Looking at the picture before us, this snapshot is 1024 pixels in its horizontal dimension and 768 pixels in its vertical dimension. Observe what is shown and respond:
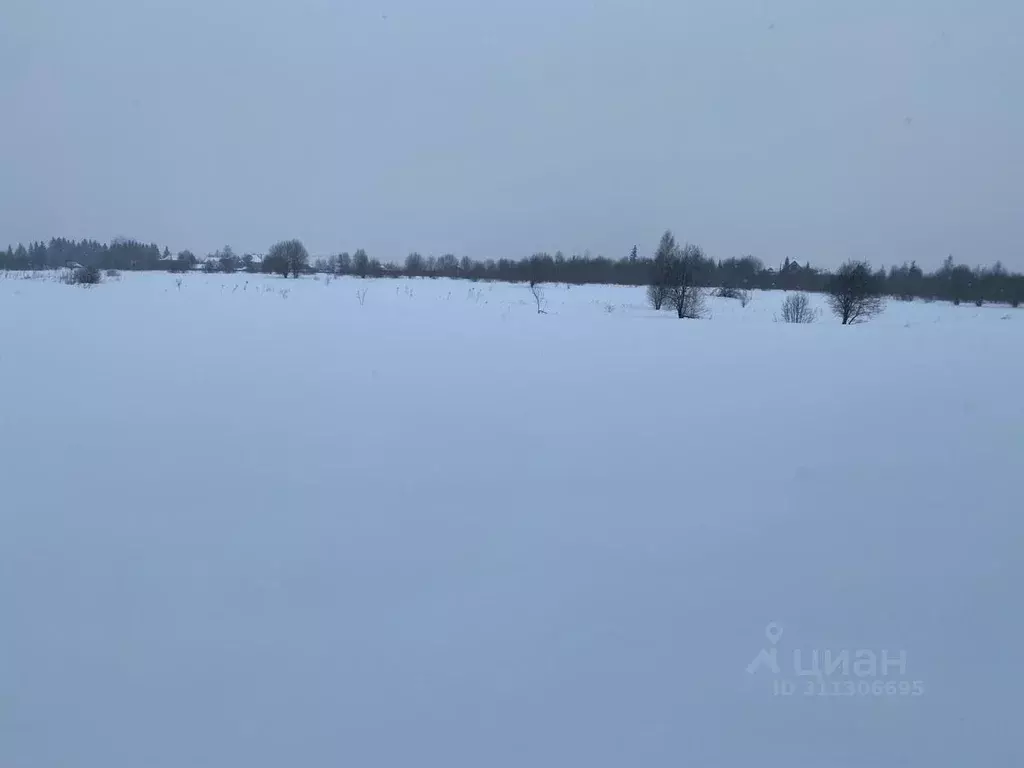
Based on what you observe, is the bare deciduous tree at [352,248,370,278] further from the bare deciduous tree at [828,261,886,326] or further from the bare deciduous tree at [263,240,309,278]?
the bare deciduous tree at [828,261,886,326]

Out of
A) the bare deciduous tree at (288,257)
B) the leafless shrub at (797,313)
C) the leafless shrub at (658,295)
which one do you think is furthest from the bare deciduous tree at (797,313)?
the bare deciduous tree at (288,257)

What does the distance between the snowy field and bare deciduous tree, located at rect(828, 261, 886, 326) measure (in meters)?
17.9

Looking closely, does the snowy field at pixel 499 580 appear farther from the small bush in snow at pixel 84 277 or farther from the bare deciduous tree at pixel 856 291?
the small bush in snow at pixel 84 277

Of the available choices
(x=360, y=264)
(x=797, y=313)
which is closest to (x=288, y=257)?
(x=360, y=264)

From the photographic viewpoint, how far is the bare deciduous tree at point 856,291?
75.2 ft

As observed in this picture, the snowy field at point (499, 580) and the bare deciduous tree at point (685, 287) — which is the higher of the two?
the bare deciduous tree at point (685, 287)

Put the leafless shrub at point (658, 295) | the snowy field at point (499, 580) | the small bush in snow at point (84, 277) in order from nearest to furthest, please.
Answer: the snowy field at point (499, 580)
the leafless shrub at point (658, 295)
the small bush in snow at point (84, 277)

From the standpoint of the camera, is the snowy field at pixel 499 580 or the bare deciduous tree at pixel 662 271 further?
the bare deciduous tree at pixel 662 271

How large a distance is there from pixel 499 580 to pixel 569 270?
6197cm

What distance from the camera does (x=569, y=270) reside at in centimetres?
6341

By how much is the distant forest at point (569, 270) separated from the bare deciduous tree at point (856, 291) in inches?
574

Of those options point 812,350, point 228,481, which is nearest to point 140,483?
point 228,481

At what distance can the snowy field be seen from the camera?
220 cm

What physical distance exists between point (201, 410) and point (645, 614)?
523 centimetres
